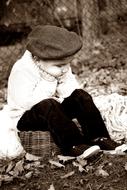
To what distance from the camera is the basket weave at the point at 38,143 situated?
19.5ft

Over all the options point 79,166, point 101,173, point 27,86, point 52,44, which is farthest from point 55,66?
point 101,173

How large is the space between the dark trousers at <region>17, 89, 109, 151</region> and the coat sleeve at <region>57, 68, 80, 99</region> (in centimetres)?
28

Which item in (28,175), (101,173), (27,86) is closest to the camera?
(101,173)

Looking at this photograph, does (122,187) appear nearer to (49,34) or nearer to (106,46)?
(49,34)

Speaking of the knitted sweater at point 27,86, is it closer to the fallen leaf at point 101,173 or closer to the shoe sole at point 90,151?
the shoe sole at point 90,151

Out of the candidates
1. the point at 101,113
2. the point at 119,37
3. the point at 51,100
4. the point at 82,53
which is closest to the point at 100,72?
the point at 82,53

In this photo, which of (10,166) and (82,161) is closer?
(82,161)

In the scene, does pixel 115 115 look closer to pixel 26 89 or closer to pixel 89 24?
pixel 26 89

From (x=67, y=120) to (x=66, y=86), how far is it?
596 mm

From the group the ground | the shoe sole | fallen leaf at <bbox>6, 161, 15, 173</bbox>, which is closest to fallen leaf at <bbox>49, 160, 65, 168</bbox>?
the ground

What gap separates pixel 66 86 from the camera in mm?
6227

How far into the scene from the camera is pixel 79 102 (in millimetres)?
5852

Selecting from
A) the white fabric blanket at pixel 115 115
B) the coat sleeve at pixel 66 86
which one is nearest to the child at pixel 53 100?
the coat sleeve at pixel 66 86

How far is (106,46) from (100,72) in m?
1.22
